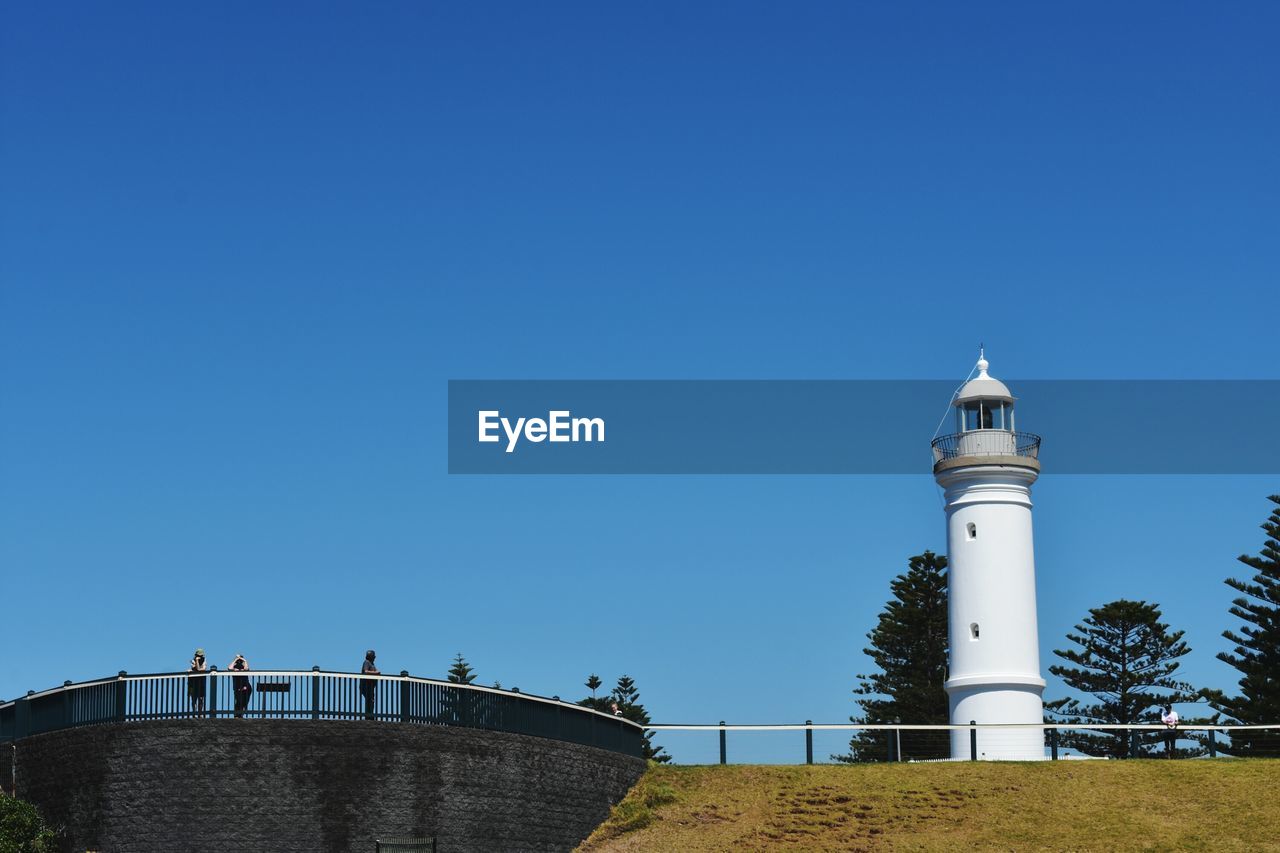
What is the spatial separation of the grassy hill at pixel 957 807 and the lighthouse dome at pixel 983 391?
40.1ft

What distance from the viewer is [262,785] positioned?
1243 inches

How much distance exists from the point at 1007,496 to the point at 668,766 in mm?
12764

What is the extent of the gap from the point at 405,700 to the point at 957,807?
37.0 ft

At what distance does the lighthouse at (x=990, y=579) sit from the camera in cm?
4550

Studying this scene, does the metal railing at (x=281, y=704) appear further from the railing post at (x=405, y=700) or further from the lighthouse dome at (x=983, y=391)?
the lighthouse dome at (x=983, y=391)

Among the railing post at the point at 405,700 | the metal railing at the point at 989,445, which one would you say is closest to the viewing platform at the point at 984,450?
the metal railing at the point at 989,445

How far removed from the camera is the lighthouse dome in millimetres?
48750

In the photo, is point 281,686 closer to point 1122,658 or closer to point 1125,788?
point 1125,788

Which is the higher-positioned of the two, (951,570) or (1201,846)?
(951,570)

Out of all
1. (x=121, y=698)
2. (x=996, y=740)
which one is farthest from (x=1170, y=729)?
(x=121, y=698)

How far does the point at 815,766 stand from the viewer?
39000mm

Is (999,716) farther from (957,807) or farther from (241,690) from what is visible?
(241,690)

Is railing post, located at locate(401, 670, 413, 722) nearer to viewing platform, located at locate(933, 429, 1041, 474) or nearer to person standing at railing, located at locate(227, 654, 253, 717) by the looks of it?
person standing at railing, located at locate(227, 654, 253, 717)

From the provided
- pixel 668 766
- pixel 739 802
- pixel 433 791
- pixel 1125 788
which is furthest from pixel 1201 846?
pixel 433 791
